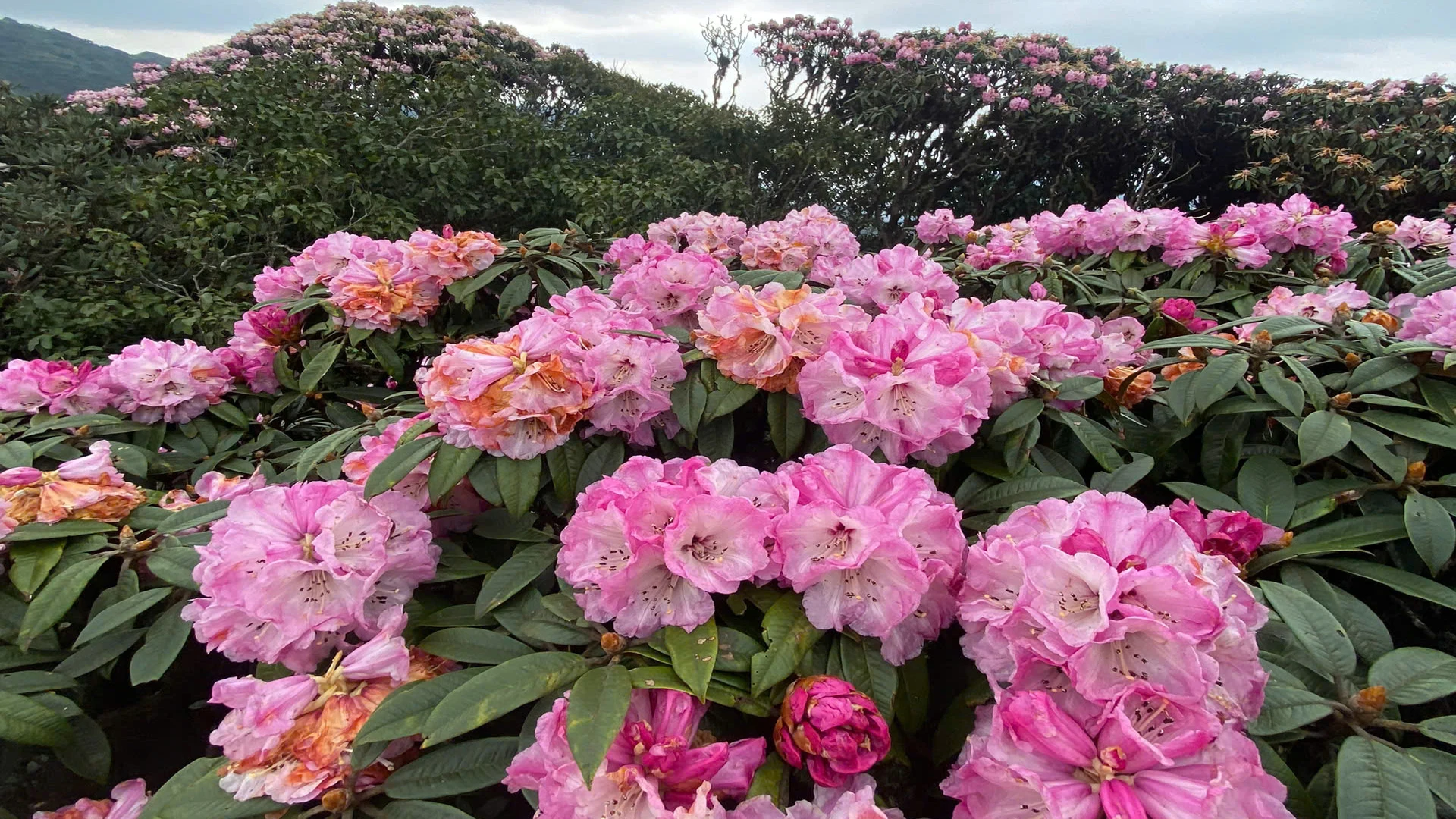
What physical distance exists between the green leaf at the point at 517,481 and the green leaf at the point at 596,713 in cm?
30

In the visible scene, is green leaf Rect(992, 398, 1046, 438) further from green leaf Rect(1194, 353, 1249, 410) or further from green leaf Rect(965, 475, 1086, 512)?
green leaf Rect(1194, 353, 1249, 410)

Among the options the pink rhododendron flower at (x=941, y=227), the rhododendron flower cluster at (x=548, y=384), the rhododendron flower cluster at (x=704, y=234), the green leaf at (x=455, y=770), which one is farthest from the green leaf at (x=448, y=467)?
the pink rhododendron flower at (x=941, y=227)

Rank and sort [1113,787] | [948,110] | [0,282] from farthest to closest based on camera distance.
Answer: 1. [948,110]
2. [0,282]
3. [1113,787]

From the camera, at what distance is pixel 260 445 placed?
164 cm

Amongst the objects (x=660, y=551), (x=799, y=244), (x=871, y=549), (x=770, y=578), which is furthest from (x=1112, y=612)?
(x=799, y=244)

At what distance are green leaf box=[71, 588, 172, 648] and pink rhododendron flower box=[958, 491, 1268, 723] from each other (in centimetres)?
98

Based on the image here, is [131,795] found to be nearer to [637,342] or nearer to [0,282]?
[637,342]

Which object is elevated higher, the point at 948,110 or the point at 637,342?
the point at 948,110

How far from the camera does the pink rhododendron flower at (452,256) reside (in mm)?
1702

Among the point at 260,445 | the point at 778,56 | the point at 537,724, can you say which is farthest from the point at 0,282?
the point at 778,56

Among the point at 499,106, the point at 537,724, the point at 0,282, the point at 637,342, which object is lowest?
the point at 0,282

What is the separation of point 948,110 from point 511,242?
591cm

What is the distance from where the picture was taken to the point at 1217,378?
1175 mm

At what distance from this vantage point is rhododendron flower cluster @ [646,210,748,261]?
2.32m
